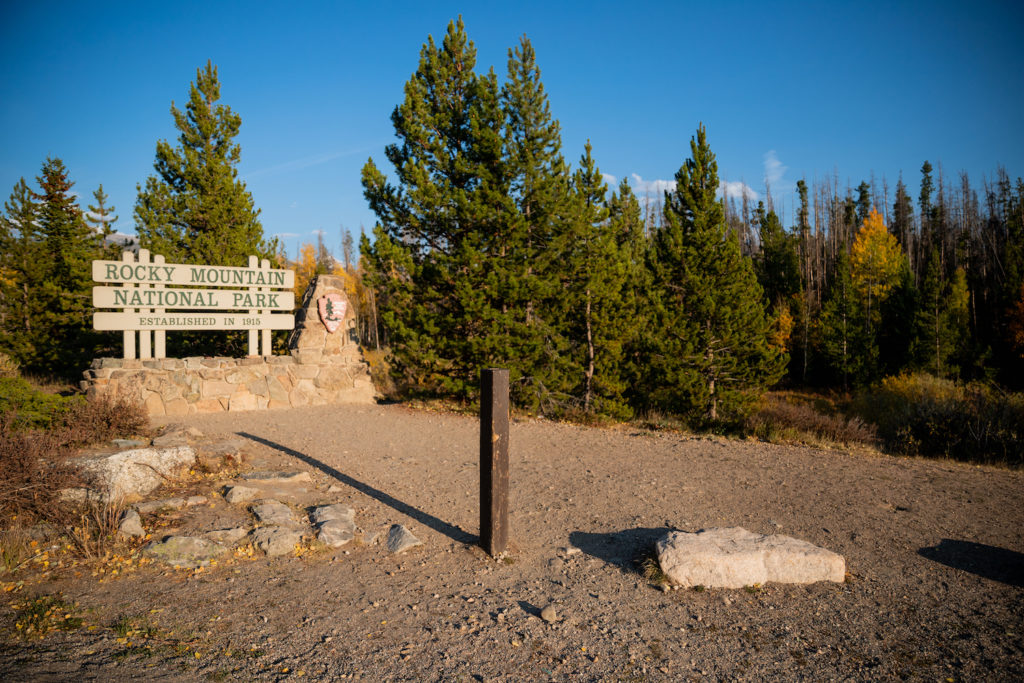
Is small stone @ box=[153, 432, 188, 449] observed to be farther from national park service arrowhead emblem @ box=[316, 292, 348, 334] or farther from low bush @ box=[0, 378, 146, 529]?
national park service arrowhead emblem @ box=[316, 292, 348, 334]

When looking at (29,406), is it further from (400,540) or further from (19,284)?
(19,284)

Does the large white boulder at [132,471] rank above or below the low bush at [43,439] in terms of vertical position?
below

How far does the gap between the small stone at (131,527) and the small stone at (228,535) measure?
0.54 meters

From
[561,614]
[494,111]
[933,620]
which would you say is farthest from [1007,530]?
[494,111]

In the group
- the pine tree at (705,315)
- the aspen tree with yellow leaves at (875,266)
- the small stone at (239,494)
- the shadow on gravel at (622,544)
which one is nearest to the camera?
the shadow on gravel at (622,544)

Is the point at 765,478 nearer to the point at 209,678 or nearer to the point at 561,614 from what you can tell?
the point at 561,614

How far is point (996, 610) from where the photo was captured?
12.5ft

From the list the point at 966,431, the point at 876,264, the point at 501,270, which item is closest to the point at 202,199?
the point at 501,270

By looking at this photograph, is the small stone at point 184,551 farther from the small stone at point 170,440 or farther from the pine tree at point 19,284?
the pine tree at point 19,284

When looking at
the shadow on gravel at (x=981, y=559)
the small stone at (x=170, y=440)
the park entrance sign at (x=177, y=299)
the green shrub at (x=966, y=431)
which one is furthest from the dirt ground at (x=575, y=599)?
the park entrance sign at (x=177, y=299)

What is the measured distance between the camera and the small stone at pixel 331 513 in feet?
17.2

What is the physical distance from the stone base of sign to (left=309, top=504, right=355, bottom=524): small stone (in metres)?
5.90

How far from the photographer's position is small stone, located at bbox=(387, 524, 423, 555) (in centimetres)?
476

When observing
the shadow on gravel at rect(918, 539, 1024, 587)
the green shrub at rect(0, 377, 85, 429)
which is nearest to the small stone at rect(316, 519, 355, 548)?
the green shrub at rect(0, 377, 85, 429)
